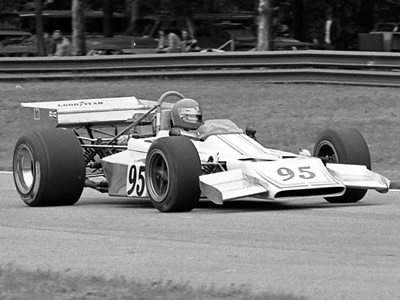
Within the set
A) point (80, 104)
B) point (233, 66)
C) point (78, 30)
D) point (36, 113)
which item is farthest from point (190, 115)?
point (78, 30)

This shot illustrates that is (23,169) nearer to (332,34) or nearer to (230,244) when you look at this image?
(230,244)

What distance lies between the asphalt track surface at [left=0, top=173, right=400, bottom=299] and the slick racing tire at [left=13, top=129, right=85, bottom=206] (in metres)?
0.18

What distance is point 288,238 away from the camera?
852cm

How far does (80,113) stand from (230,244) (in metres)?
4.60

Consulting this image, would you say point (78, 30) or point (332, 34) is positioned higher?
point (78, 30)

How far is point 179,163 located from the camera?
9891 millimetres

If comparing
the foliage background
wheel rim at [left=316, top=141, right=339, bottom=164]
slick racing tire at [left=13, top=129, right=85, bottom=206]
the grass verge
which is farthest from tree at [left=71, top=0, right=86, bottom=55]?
the grass verge

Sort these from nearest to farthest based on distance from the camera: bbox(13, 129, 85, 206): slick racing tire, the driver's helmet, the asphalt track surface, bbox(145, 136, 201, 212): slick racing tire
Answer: the asphalt track surface, bbox(145, 136, 201, 212): slick racing tire, bbox(13, 129, 85, 206): slick racing tire, the driver's helmet

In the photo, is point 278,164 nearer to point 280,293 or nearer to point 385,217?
point 385,217

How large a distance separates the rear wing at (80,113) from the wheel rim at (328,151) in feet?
6.77

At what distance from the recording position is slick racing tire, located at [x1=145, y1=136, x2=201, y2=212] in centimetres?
991

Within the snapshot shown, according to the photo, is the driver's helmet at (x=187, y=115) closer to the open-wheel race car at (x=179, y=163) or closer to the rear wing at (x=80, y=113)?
the open-wheel race car at (x=179, y=163)

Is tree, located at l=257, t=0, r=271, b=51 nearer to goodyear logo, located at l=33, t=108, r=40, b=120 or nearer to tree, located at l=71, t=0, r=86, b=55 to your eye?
tree, located at l=71, t=0, r=86, b=55

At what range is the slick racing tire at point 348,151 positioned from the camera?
1094 centimetres
